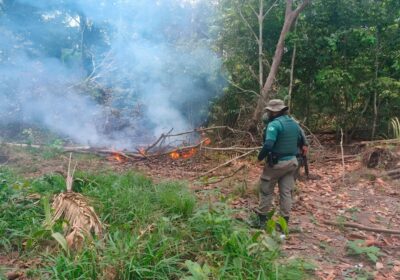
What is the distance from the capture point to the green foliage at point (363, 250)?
4.11m

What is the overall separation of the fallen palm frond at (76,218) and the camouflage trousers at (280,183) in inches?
88.8

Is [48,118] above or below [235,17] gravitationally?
below

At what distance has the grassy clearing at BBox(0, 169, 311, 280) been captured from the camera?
3.37 metres

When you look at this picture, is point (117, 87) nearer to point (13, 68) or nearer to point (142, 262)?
point (13, 68)

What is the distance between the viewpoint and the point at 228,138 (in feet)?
32.5

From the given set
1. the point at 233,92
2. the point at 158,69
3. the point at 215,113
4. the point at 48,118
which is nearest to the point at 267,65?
the point at 233,92

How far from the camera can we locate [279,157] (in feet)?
16.3

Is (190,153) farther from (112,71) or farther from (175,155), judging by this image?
(112,71)

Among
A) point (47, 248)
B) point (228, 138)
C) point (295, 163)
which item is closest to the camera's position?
point (47, 248)

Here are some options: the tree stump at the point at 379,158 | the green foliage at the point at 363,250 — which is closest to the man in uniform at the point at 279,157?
the green foliage at the point at 363,250

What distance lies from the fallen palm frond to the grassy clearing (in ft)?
0.47

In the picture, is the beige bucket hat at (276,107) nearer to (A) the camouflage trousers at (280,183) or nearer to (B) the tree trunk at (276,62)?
(A) the camouflage trousers at (280,183)

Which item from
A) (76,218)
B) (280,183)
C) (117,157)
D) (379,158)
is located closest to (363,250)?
(280,183)

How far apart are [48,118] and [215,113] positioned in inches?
255
